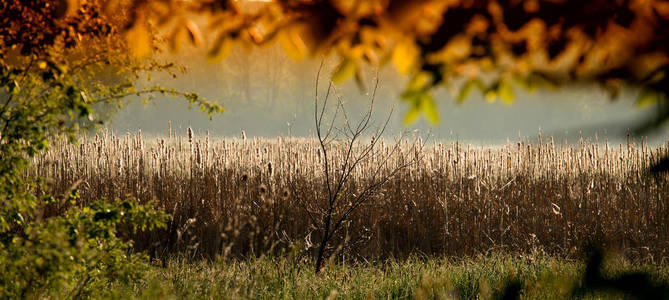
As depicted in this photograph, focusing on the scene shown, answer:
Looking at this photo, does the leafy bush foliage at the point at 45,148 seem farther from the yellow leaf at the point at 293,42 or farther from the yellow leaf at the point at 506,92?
the yellow leaf at the point at 506,92

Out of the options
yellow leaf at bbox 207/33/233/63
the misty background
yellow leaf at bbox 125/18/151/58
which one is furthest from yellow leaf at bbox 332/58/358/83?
the misty background

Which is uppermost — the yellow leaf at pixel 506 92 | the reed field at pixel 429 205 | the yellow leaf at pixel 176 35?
the yellow leaf at pixel 176 35

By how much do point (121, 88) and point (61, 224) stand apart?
0.88 meters

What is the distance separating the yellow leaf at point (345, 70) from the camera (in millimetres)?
1839

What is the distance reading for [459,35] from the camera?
1818 millimetres

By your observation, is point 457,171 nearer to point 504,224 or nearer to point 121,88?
point 504,224

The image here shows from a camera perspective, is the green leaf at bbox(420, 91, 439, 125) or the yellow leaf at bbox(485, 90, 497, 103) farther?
the yellow leaf at bbox(485, 90, 497, 103)

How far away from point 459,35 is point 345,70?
14.7 inches

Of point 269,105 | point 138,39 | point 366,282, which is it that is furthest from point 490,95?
point 269,105

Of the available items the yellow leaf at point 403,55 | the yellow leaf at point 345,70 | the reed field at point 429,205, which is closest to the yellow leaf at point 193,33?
the yellow leaf at point 345,70

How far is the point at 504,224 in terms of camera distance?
233 inches

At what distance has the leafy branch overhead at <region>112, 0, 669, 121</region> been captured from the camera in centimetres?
171

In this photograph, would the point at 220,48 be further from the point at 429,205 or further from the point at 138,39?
the point at 429,205

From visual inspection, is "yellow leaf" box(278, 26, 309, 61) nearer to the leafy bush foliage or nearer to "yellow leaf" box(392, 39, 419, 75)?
"yellow leaf" box(392, 39, 419, 75)
